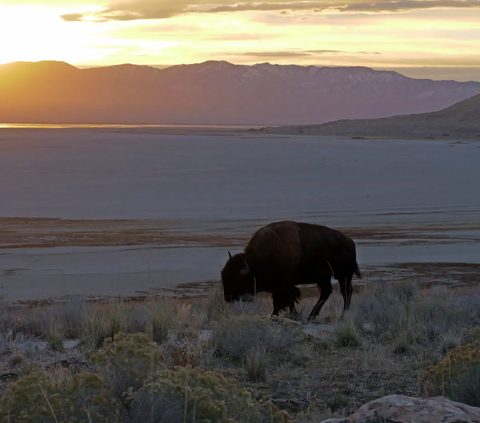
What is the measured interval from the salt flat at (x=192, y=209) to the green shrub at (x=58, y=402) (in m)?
8.57

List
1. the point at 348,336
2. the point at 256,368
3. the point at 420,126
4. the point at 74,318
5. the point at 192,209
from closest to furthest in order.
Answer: the point at 256,368 < the point at 348,336 < the point at 74,318 < the point at 192,209 < the point at 420,126

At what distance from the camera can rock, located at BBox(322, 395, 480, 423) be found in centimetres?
337

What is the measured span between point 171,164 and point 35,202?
13.4 meters

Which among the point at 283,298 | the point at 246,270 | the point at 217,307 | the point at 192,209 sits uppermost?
the point at 246,270

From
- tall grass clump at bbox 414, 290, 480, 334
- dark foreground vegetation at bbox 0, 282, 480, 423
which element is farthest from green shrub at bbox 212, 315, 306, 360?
tall grass clump at bbox 414, 290, 480, 334

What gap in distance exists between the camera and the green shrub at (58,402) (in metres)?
3.42

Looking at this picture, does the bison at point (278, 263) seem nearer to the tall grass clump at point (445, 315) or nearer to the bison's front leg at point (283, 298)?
the bison's front leg at point (283, 298)

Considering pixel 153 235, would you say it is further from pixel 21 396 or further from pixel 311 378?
pixel 21 396

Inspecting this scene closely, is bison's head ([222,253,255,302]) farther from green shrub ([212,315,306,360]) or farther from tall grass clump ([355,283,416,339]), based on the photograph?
green shrub ([212,315,306,360])

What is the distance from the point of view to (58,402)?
3.51 m

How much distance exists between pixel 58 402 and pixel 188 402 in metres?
0.58

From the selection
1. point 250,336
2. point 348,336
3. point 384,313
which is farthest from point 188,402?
point 384,313

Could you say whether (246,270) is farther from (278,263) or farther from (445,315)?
(445,315)

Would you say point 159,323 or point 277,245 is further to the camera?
point 277,245
